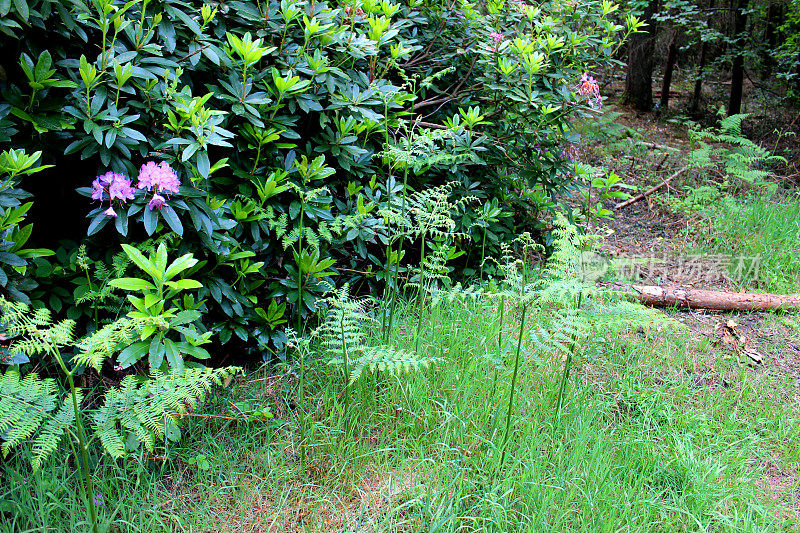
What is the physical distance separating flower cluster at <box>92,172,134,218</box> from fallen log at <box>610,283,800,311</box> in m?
3.10

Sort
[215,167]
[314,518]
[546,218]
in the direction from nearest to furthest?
[314,518]
[215,167]
[546,218]

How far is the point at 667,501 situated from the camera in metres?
2.07

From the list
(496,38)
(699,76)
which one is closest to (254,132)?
(496,38)

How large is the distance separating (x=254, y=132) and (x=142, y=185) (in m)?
0.64

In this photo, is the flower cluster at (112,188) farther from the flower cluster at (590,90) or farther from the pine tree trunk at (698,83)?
the pine tree trunk at (698,83)

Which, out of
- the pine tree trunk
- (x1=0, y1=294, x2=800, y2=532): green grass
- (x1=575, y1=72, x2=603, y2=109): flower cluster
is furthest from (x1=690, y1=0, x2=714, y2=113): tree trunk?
(x1=0, y1=294, x2=800, y2=532): green grass

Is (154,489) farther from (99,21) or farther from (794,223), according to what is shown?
(794,223)

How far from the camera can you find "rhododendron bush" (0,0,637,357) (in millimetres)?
1983

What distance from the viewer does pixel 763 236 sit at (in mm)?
4512

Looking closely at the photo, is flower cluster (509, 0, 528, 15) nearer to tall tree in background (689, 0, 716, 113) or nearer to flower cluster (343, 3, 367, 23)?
flower cluster (343, 3, 367, 23)

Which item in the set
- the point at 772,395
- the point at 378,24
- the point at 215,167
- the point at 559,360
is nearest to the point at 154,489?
the point at 215,167

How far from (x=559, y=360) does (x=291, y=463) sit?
4.90 feet

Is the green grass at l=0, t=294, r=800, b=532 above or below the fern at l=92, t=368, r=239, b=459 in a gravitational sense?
below

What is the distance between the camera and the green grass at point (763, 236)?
4.17 metres
